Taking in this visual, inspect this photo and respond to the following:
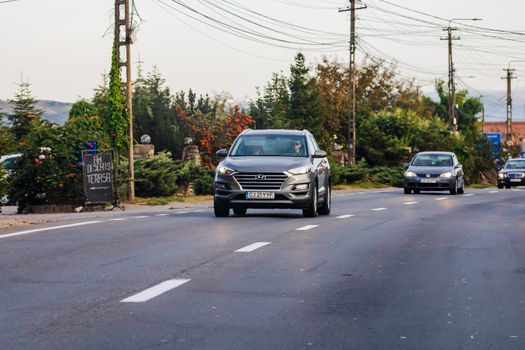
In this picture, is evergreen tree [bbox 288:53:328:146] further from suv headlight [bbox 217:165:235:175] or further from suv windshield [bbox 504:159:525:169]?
suv headlight [bbox 217:165:235:175]

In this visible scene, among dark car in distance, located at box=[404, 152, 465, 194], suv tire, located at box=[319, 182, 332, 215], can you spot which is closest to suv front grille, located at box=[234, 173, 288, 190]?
suv tire, located at box=[319, 182, 332, 215]

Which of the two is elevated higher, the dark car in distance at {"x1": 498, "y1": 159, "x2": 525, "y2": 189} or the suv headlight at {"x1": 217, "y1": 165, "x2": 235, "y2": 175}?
the suv headlight at {"x1": 217, "y1": 165, "x2": 235, "y2": 175}

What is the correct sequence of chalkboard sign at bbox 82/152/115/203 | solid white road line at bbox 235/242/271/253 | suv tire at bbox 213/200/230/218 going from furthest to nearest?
chalkboard sign at bbox 82/152/115/203
suv tire at bbox 213/200/230/218
solid white road line at bbox 235/242/271/253

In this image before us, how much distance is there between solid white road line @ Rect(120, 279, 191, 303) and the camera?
9.60 metres

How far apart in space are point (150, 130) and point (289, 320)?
143ft

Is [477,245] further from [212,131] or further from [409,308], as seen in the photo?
[212,131]

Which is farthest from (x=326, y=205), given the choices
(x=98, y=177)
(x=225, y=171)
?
(x=98, y=177)

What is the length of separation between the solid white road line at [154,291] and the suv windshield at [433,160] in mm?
32634

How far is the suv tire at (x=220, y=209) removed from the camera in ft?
72.6

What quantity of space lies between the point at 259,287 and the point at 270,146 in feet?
41.5

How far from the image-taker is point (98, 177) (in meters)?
27.7

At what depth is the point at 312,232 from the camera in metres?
18.0

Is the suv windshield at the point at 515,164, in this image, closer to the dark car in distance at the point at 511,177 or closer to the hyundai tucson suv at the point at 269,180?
the dark car in distance at the point at 511,177

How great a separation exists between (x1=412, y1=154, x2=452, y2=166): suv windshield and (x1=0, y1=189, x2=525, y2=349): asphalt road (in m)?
23.8
